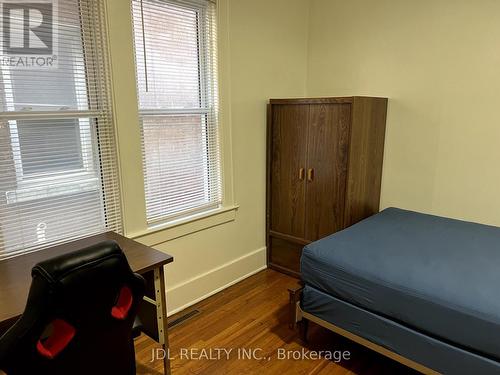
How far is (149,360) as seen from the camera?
209 cm

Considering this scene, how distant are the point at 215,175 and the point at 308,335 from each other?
1.33 m

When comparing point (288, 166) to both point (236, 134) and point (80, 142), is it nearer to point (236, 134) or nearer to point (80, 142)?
point (236, 134)

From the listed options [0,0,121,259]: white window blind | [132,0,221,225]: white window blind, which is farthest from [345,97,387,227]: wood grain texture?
[0,0,121,259]: white window blind

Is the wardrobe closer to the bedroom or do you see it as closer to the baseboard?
the bedroom

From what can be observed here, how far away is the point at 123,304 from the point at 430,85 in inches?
102

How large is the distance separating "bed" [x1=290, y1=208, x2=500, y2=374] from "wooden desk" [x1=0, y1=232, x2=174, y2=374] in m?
0.84

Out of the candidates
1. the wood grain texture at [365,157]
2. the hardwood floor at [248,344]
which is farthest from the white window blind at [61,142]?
the wood grain texture at [365,157]

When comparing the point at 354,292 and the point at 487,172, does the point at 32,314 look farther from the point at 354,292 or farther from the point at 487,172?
the point at 487,172

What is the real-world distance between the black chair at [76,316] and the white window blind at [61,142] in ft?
3.12

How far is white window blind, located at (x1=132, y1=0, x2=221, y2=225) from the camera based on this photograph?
2.22m

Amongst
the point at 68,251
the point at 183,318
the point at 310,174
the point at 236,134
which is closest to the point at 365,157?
the point at 310,174

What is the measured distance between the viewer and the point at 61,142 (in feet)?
6.27

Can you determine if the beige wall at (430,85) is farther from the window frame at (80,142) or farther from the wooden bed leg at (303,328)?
the window frame at (80,142)

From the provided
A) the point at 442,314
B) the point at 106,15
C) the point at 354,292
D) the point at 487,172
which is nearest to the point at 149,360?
the point at 354,292
